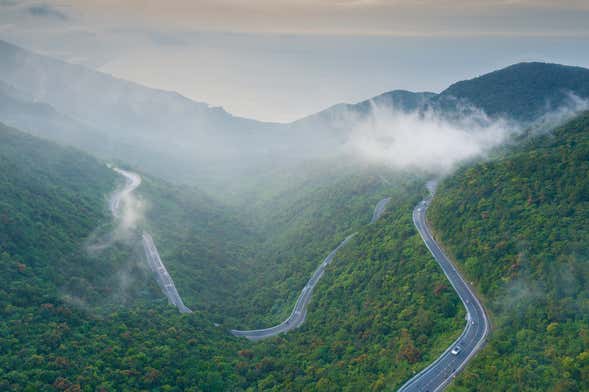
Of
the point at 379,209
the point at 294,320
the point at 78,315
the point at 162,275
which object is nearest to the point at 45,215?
the point at 162,275

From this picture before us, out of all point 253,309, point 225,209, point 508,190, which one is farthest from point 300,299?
point 225,209

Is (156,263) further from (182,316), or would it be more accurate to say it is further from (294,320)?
(294,320)

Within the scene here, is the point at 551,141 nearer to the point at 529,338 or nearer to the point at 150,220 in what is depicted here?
the point at 529,338

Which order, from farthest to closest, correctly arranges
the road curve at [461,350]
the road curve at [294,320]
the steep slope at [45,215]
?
the road curve at [294,320], the steep slope at [45,215], the road curve at [461,350]

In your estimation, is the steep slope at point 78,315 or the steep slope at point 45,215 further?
the steep slope at point 45,215

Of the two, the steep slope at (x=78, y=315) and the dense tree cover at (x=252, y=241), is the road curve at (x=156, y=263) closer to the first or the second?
the dense tree cover at (x=252, y=241)

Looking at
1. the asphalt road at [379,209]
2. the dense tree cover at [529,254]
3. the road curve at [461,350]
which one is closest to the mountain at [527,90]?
the asphalt road at [379,209]

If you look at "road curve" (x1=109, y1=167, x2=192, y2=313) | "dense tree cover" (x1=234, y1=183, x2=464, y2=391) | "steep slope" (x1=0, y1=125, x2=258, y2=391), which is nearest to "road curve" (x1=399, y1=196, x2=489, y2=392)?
"dense tree cover" (x1=234, y1=183, x2=464, y2=391)
